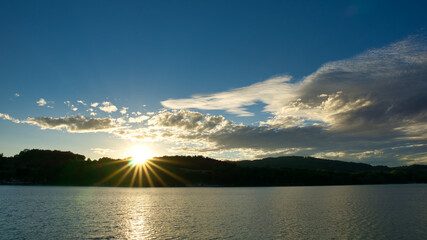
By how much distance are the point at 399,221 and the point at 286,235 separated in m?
30.2

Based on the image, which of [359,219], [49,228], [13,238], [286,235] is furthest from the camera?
[359,219]

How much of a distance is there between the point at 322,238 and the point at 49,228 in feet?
145

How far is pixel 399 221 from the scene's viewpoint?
60.4 metres

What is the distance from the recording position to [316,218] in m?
64.3

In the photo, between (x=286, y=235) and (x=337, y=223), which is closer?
(x=286, y=235)

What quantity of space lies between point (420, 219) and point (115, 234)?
6250 centimetres

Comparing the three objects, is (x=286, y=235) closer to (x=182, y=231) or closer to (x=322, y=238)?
(x=322, y=238)

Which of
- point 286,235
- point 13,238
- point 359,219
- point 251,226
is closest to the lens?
point 13,238

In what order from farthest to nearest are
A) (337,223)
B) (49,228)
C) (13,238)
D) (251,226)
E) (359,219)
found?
1. (359,219)
2. (337,223)
3. (251,226)
4. (49,228)
5. (13,238)

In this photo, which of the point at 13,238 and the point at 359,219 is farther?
the point at 359,219

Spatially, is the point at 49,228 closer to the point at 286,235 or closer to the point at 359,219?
the point at 286,235

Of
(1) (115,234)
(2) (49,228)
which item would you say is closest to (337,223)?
(1) (115,234)

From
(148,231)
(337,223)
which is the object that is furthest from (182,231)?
(337,223)

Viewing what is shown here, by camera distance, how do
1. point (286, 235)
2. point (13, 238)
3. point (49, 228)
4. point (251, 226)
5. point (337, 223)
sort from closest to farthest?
point (13, 238), point (286, 235), point (49, 228), point (251, 226), point (337, 223)
